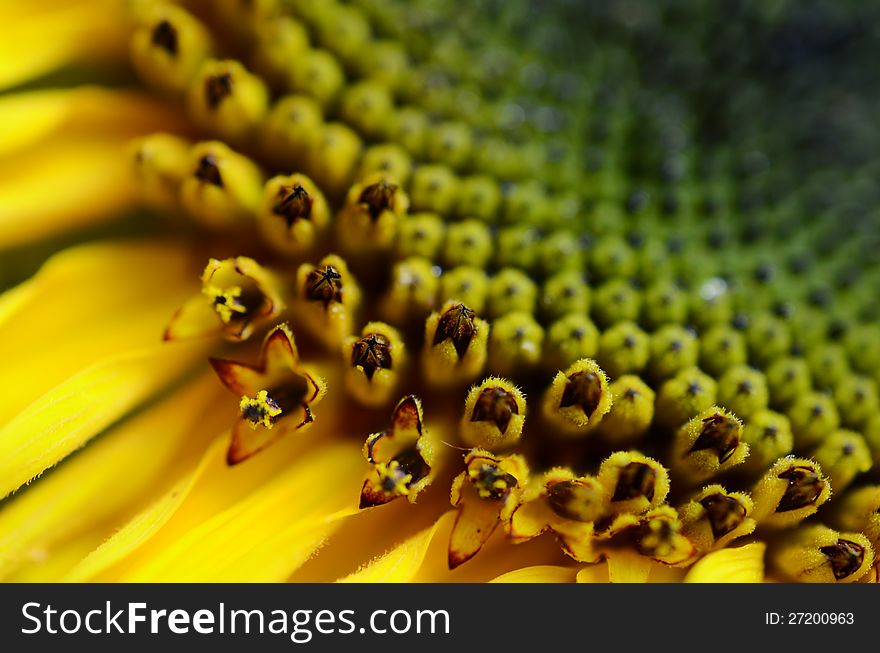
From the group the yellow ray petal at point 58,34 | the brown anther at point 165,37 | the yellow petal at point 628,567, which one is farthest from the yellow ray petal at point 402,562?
the yellow ray petal at point 58,34

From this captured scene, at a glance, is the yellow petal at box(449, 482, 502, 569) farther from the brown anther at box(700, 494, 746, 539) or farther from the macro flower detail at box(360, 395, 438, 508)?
the brown anther at box(700, 494, 746, 539)

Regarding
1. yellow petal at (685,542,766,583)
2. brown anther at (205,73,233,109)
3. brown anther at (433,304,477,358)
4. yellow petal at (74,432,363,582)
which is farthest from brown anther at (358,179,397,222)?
yellow petal at (685,542,766,583)

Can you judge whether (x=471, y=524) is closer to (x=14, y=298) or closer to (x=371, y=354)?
(x=371, y=354)

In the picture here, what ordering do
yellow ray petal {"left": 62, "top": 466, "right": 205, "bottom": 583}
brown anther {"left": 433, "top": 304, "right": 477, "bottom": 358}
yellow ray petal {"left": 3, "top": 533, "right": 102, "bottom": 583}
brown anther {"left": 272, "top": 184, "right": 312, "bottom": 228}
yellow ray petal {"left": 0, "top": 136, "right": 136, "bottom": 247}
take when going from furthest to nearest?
yellow ray petal {"left": 0, "top": 136, "right": 136, "bottom": 247} < brown anther {"left": 272, "top": 184, "right": 312, "bottom": 228} < brown anther {"left": 433, "top": 304, "right": 477, "bottom": 358} < yellow ray petal {"left": 3, "top": 533, "right": 102, "bottom": 583} < yellow ray petal {"left": 62, "top": 466, "right": 205, "bottom": 583}

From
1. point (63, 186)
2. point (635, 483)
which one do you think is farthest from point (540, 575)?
point (63, 186)
